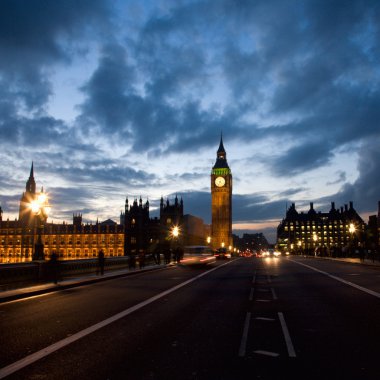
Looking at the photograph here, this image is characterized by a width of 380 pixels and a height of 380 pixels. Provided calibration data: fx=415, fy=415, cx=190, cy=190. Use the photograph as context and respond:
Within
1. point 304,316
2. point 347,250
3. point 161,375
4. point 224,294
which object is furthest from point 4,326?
point 347,250

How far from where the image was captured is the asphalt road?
6223mm

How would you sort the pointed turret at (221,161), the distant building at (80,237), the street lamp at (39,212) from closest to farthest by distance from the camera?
the street lamp at (39,212)
the distant building at (80,237)
the pointed turret at (221,161)

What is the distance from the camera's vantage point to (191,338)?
8.32m

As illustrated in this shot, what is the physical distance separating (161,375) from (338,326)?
5.28m

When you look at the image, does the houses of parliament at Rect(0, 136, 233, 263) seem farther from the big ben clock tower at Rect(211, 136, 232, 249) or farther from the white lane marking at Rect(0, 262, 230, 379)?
the white lane marking at Rect(0, 262, 230, 379)

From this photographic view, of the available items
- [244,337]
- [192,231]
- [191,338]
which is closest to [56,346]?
A: [191,338]

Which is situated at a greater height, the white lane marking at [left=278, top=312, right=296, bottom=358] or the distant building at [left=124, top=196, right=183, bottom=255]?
the distant building at [left=124, top=196, right=183, bottom=255]

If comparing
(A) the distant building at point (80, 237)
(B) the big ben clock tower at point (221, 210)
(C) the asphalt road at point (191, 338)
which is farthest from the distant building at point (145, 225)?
(C) the asphalt road at point (191, 338)

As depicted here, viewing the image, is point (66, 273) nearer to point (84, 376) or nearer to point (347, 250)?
point (84, 376)

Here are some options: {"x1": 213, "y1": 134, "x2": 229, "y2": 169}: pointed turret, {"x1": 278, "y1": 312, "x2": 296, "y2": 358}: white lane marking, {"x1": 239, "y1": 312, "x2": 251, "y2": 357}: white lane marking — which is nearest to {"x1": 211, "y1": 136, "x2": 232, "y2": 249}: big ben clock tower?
{"x1": 213, "y1": 134, "x2": 229, "y2": 169}: pointed turret

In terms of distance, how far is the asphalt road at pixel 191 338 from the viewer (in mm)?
6223

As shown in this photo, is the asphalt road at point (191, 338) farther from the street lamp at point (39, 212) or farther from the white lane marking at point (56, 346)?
the street lamp at point (39, 212)

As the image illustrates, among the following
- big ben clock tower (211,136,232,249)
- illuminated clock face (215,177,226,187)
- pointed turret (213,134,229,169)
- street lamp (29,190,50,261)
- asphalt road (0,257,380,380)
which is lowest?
asphalt road (0,257,380,380)

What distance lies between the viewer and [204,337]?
838 cm
